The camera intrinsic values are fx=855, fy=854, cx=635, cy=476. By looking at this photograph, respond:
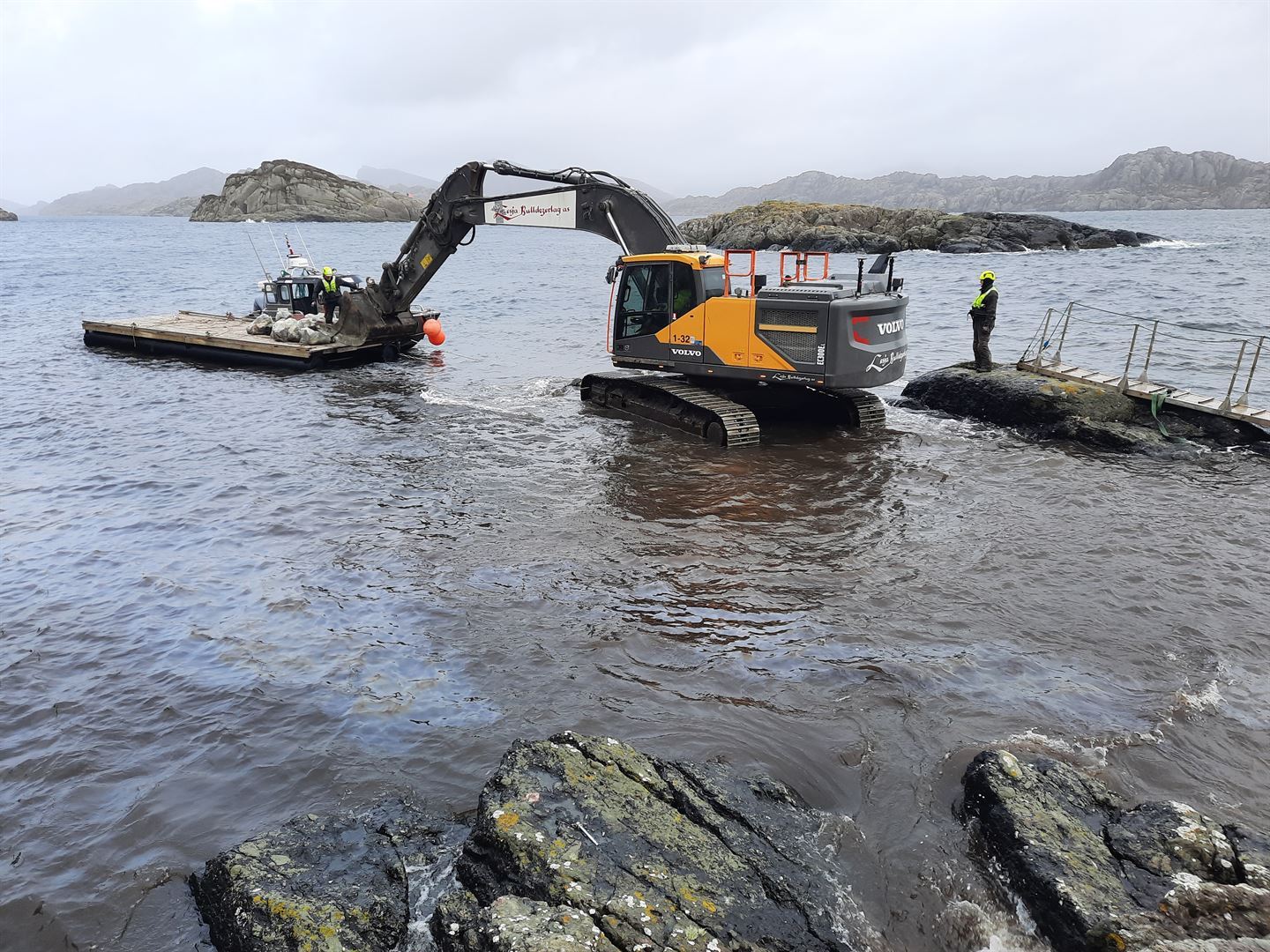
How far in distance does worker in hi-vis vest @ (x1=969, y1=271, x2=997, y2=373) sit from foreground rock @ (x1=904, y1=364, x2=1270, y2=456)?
0.30m

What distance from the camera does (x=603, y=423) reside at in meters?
15.7

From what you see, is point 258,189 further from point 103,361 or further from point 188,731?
point 188,731

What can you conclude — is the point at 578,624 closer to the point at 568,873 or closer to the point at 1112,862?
the point at 568,873

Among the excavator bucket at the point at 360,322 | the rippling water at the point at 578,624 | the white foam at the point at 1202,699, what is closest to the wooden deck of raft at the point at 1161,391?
the rippling water at the point at 578,624

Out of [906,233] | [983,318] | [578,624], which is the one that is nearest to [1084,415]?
[983,318]

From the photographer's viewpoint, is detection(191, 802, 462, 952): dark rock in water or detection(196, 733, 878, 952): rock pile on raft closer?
detection(196, 733, 878, 952): rock pile on raft

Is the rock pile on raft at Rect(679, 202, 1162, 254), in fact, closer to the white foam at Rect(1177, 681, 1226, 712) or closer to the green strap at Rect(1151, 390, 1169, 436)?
the green strap at Rect(1151, 390, 1169, 436)

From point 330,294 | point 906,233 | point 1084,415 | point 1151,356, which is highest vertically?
point 330,294

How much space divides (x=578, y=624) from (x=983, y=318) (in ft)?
35.5

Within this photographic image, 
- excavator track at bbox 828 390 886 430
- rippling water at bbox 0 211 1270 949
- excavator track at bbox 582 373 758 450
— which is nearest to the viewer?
rippling water at bbox 0 211 1270 949

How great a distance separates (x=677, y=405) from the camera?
14.8 m

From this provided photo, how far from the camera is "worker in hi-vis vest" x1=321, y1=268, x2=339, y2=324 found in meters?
21.4

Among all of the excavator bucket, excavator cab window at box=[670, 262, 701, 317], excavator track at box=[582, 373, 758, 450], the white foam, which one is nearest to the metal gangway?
excavator track at box=[582, 373, 758, 450]

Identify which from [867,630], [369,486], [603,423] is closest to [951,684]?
[867,630]
